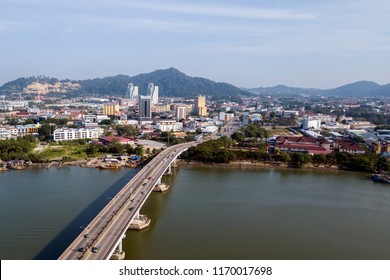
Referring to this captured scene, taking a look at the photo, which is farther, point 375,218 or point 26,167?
point 26,167

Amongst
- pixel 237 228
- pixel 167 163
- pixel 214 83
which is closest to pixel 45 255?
pixel 237 228

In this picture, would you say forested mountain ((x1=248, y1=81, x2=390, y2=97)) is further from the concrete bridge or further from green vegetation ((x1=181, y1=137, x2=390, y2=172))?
the concrete bridge

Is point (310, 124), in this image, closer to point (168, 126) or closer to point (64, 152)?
point (168, 126)

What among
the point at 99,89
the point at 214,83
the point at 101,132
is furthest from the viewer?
the point at 214,83

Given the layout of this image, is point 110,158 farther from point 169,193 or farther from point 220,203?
point 220,203

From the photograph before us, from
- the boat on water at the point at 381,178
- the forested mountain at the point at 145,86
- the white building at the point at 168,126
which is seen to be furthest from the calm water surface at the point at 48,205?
the forested mountain at the point at 145,86

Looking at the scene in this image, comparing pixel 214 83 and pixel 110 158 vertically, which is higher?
pixel 214 83

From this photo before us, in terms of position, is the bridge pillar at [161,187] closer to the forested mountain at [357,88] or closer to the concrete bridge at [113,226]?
the concrete bridge at [113,226]
